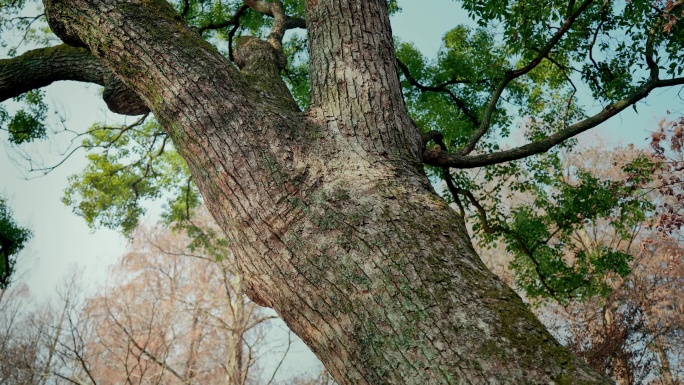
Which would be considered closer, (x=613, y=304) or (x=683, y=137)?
(x=683, y=137)

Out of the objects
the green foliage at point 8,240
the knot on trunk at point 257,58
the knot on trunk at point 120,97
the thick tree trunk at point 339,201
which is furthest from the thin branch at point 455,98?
the green foliage at point 8,240

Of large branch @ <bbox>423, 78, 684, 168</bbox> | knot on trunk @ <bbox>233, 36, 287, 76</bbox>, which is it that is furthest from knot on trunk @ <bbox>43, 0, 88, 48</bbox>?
large branch @ <bbox>423, 78, 684, 168</bbox>

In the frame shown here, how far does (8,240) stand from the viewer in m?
6.96

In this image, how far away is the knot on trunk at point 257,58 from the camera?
3.27 meters

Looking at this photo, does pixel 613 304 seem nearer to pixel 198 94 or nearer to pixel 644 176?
pixel 644 176

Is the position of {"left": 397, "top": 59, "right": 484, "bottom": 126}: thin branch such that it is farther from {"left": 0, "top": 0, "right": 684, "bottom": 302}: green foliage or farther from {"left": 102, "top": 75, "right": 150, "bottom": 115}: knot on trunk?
{"left": 102, "top": 75, "right": 150, "bottom": 115}: knot on trunk

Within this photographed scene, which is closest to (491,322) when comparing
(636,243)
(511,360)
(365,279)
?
(511,360)

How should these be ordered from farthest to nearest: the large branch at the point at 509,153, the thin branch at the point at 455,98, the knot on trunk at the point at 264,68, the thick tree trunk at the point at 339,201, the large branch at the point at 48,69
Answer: the thin branch at the point at 455,98, the large branch at the point at 48,69, the large branch at the point at 509,153, the knot on trunk at the point at 264,68, the thick tree trunk at the point at 339,201

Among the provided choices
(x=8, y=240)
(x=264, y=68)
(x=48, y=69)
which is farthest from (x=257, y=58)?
(x=8, y=240)

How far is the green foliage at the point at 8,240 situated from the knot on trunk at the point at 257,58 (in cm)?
545

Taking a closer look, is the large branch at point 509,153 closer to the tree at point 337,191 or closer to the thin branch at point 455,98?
the tree at point 337,191

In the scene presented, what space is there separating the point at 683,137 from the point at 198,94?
621 cm

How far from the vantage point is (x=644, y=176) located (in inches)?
239

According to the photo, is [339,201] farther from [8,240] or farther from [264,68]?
[8,240]
